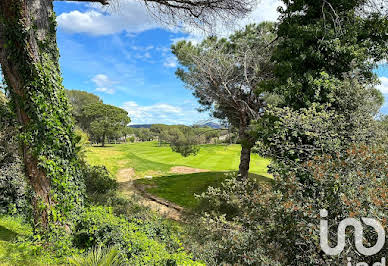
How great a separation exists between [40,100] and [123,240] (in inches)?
140

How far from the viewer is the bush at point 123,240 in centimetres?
398

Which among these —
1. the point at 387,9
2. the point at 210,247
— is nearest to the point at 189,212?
the point at 210,247

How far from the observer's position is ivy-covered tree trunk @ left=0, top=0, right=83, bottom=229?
4.60 metres

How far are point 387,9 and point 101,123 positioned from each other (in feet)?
120

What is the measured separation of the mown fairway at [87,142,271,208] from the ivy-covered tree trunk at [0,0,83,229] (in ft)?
23.0

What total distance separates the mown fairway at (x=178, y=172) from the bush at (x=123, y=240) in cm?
626

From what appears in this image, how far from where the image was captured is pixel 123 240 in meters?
4.62

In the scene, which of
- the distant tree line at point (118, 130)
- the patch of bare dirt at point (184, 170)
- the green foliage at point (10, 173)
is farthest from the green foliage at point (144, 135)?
the green foliage at point (10, 173)

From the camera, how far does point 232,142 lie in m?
11.4

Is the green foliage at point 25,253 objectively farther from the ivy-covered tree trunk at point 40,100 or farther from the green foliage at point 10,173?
the green foliage at point 10,173

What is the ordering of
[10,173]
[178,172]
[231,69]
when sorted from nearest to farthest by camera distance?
[10,173]
[231,69]
[178,172]

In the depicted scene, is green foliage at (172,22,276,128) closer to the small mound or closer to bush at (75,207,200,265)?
bush at (75,207,200,265)

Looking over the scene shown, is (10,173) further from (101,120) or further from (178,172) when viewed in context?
(101,120)

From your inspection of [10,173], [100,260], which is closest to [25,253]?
[100,260]
